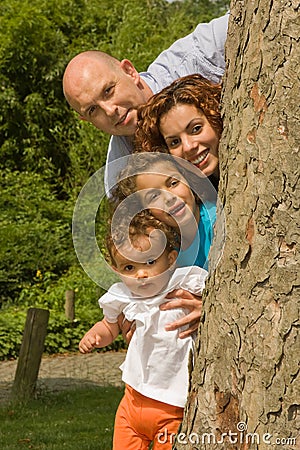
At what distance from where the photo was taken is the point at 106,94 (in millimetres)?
3447

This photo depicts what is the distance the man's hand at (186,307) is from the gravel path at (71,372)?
21.7ft

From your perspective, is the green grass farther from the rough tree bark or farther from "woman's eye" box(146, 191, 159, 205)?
the rough tree bark

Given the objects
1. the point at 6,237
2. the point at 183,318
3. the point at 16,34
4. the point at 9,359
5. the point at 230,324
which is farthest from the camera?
the point at 16,34

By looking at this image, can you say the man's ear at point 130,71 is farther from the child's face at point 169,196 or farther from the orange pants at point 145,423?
the orange pants at point 145,423

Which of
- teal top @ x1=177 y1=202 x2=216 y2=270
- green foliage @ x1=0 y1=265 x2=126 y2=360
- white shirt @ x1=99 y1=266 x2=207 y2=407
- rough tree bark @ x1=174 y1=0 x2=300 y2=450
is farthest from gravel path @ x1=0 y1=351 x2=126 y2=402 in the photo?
rough tree bark @ x1=174 y1=0 x2=300 y2=450

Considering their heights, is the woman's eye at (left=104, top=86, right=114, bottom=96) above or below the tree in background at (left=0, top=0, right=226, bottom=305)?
above

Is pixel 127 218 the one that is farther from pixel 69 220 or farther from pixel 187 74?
pixel 69 220

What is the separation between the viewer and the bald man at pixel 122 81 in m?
3.43

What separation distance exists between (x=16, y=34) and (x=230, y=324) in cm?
1638

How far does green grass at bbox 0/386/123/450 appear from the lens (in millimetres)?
7145

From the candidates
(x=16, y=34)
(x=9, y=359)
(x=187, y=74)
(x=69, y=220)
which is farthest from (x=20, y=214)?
(x=187, y=74)

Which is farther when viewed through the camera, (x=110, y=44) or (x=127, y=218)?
(x=110, y=44)

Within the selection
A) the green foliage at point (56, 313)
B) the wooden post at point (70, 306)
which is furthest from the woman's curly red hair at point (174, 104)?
the wooden post at point (70, 306)

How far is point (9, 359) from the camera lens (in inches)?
485
